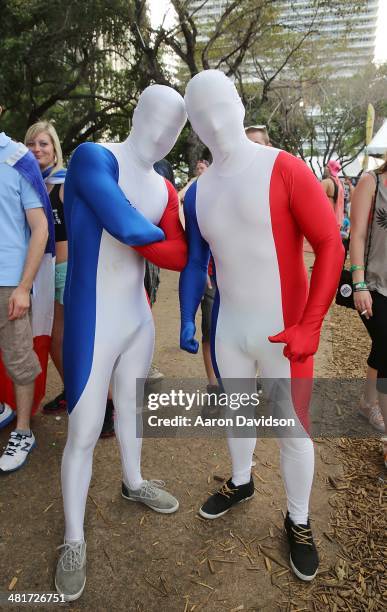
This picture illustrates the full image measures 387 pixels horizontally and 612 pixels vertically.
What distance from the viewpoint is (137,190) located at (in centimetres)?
167

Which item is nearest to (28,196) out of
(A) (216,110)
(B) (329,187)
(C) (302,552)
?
(A) (216,110)

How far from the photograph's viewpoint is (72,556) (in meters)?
1.74

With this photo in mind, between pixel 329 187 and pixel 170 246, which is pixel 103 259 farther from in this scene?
pixel 329 187

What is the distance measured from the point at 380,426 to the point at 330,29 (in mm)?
13505

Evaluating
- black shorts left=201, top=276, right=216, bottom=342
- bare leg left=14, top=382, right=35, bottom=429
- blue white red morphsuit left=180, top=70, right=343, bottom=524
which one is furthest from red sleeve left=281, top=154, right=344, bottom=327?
bare leg left=14, top=382, right=35, bottom=429

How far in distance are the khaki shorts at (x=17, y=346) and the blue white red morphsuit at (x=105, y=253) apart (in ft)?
2.24

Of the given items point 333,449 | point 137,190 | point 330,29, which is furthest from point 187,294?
point 330,29

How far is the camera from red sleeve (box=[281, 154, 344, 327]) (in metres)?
1.51

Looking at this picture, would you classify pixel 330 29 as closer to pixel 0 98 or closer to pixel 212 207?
pixel 0 98

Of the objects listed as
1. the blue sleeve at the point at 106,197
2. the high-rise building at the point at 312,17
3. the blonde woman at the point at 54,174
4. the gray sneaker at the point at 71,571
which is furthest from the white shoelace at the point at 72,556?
the high-rise building at the point at 312,17

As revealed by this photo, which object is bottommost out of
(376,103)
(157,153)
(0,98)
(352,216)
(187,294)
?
(187,294)

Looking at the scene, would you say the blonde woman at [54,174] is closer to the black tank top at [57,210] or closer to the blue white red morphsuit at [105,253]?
the black tank top at [57,210]

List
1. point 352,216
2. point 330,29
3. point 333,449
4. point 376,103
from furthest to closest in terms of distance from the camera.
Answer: point 376,103
point 330,29
point 333,449
point 352,216

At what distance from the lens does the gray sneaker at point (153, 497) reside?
6.88 feet
